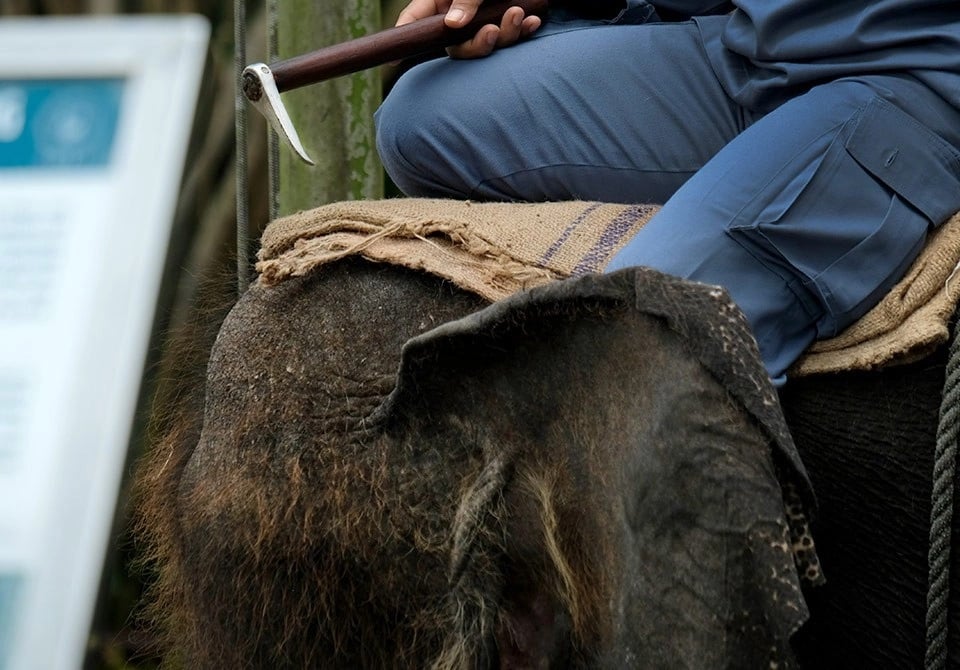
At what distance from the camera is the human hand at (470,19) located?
3.99ft

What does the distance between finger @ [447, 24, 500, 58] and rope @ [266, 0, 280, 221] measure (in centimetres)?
21

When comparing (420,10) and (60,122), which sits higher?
(60,122)

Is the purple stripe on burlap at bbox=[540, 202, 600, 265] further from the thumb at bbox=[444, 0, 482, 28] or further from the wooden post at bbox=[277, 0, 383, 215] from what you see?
the wooden post at bbox=[277, 0, 383, 215]

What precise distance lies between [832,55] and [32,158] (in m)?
0.68

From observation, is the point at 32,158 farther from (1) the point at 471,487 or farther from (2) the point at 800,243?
(2) the point at 800,243

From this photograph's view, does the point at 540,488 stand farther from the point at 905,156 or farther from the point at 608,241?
the point at 905,156

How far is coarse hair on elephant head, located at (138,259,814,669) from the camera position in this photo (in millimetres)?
889

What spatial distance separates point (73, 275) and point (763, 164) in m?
0.58

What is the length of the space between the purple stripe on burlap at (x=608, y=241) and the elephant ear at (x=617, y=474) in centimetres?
12

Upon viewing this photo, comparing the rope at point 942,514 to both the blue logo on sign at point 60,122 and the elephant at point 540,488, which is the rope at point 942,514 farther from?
the blue logo on sign at point 60,122

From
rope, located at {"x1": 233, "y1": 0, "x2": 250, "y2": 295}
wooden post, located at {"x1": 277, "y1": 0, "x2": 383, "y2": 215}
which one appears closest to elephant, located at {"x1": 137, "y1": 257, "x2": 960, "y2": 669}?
rope, located at {"x1": 233, "y1": 0, "x2": 250, "y2": 295}

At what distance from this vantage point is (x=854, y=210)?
102 centimetres

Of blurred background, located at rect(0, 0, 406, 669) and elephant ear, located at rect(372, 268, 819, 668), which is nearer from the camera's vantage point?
blurred background, located at rect(0, 0, 406, 669)

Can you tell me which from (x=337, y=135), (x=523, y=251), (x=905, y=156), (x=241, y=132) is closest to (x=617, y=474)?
(x=523, y=251)
